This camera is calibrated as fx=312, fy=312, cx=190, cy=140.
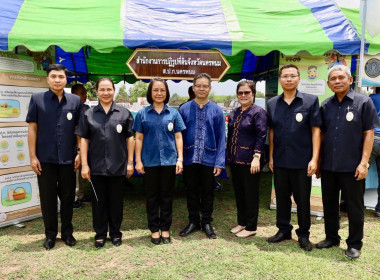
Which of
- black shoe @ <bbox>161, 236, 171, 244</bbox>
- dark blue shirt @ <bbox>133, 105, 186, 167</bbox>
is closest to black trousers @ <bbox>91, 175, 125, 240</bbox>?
dark blue shirt @ <bbox>133, 105, 186, 167</bbox>

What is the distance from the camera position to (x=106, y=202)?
11.0ft

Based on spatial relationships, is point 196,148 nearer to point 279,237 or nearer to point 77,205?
point 279,237

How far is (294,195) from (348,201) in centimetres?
52

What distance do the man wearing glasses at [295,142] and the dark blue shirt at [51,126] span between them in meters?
2.20

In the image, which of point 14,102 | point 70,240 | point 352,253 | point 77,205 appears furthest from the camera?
point 77,205

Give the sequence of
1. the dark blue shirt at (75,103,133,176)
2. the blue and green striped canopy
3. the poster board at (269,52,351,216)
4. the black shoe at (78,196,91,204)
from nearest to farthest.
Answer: the dark blue shirt at (75,103,133,176) < the blue and green striped canopy < the poster board at (269,52,351,216) < the black shoe at (78,196,91,204)

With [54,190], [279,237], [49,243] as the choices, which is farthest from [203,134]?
[49,243]

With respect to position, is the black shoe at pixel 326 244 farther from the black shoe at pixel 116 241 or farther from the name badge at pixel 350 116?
the black shoe at pixel 116 241

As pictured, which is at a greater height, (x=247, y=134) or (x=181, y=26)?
(x=181, y=26)

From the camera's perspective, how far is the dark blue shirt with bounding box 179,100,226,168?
3.46 m

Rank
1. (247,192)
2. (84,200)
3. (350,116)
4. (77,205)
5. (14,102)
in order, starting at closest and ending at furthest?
(350,116) < (247,192) < (14,102) < (77,205) < (84,200)

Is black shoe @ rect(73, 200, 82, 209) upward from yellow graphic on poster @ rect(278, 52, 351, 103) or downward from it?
downward

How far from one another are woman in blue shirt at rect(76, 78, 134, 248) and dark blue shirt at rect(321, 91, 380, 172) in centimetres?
206

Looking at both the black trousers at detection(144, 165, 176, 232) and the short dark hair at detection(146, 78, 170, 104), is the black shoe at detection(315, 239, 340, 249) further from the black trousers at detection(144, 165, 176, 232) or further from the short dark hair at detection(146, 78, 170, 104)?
the short dark hair at detection(146, 78, 170, 104)
